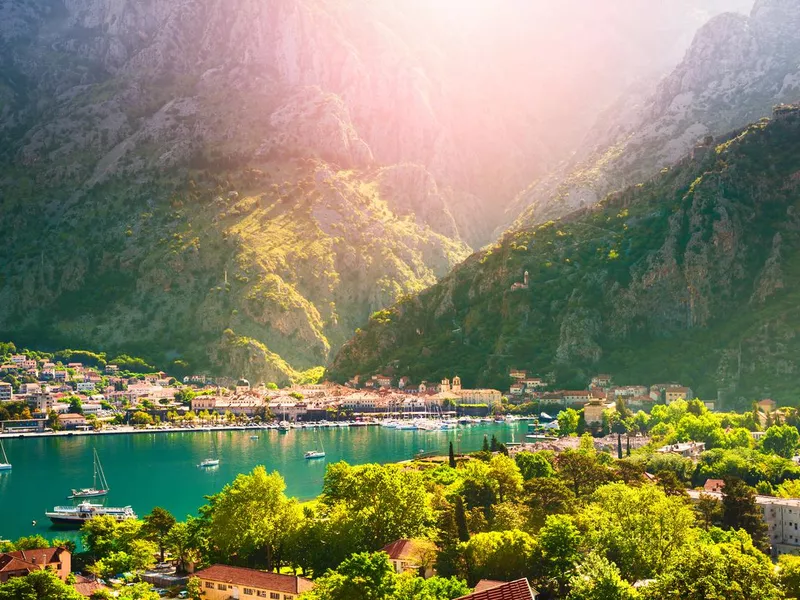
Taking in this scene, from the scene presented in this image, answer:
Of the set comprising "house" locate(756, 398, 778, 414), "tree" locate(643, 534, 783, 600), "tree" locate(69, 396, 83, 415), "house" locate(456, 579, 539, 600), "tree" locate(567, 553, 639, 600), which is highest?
"tree" locate(69, 396, 83, 415)

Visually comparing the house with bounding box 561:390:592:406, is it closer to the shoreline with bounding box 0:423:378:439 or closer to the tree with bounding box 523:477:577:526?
the shoreline with bounding box 0:423:378:439

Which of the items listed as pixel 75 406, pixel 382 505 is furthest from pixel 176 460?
pixel 382 505

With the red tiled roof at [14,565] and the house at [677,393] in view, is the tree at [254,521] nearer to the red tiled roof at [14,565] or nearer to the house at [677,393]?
the red tiled roof at [14,565]

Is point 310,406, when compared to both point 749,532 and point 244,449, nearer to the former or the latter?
point 244,449

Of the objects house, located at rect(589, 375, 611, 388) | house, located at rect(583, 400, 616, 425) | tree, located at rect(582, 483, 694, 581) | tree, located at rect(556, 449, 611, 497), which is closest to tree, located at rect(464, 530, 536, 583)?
tree, located at rect(582, 483, 694, 581)

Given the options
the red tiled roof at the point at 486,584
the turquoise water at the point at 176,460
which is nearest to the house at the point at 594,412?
the turquoise water at the point at 176,460

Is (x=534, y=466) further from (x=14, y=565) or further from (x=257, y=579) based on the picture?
(x=14, y=565)

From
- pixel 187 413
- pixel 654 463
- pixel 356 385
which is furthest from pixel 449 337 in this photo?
pixel 654 463

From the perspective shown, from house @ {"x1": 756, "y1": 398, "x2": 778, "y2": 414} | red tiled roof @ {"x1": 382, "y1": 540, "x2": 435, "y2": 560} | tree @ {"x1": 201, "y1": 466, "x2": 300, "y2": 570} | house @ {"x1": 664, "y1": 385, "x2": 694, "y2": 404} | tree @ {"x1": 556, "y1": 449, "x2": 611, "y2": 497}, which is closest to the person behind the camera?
red tiled roof @ {"x1": 382, "y1": 540, "x2": 435, "y2": 560}
